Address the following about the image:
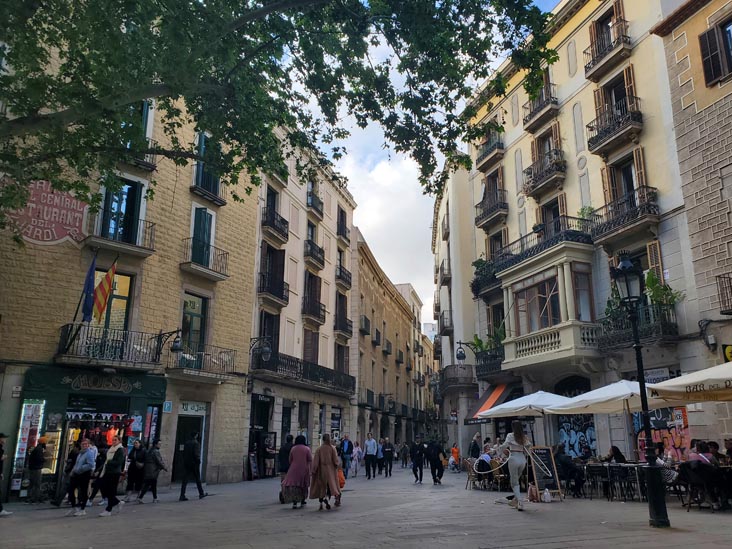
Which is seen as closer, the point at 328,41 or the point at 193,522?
the point at 193,522

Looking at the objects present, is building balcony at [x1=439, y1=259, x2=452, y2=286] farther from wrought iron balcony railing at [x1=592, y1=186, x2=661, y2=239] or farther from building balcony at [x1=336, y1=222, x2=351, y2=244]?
wrought iron balcony railing at [x1=592, y1=186, x2=661, y2=239]

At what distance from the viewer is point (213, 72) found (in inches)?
476

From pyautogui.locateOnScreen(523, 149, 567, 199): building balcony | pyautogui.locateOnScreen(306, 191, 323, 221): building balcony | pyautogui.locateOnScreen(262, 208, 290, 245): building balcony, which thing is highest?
pyautogui.locateOnScreen(306, 191, 323, 221): building balcony

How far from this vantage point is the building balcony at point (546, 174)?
23.5 meters

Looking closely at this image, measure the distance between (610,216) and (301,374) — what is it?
50.6ft

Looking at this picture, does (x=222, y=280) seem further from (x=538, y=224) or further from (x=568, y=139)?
(x=568, y=139)

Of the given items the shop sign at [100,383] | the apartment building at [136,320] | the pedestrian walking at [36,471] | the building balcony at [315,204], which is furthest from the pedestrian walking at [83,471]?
the building balcony at [315,204]

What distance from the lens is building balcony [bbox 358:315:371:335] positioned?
39531mm

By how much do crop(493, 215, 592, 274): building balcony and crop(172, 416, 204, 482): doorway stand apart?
12969mm

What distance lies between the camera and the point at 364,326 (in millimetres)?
40438

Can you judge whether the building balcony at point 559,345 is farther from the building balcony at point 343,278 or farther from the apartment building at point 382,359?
the apartment building at point 382,359

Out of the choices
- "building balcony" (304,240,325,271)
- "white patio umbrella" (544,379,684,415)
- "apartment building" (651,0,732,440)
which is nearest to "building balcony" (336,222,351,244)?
"building balcony" (304,240,325,271)

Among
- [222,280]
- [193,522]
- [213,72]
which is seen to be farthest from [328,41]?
[222,280]

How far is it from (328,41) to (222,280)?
13059 mm
